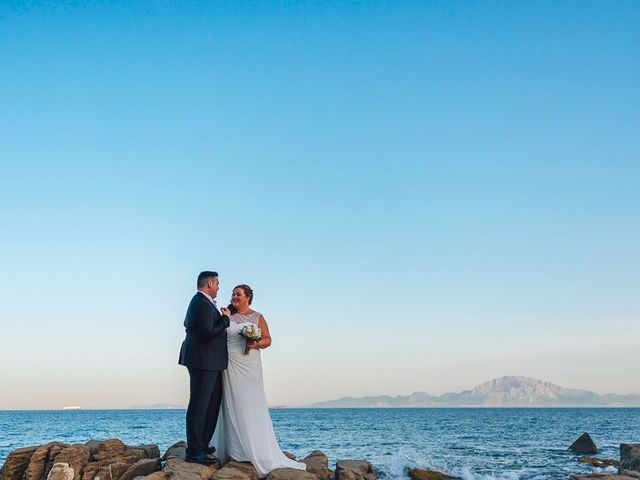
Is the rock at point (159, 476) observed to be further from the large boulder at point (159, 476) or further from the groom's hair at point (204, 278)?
the groom's hair at point (204, 278)

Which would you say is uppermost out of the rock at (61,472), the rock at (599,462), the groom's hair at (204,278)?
the groom's hair at (204,278)

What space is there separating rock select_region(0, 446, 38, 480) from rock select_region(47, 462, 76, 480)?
1.33 meters

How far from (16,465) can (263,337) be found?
7.38 metres

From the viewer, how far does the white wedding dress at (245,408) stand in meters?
11.3

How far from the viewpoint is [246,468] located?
1101 centimetres

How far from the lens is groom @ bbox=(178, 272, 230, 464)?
10.7 metres

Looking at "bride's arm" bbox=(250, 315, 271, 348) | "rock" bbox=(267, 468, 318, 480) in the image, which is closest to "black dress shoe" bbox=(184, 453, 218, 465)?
"rock" bbox=(267, 468, 318, 480)

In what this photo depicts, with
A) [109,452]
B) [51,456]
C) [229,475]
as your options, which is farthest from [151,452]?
[229,475]

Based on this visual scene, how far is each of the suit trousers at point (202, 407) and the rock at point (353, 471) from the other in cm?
361

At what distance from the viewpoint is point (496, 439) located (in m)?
52.7

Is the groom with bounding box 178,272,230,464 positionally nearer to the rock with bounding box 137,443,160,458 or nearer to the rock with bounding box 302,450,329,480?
the rock with bounding box 302,450,329,480

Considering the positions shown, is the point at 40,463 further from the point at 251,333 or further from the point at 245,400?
the point at 251,333

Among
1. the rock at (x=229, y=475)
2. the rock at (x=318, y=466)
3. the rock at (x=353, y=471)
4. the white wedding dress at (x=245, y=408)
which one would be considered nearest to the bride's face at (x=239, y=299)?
the white wedding dress at (x=245, y=408)

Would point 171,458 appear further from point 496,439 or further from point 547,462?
point 496,439
